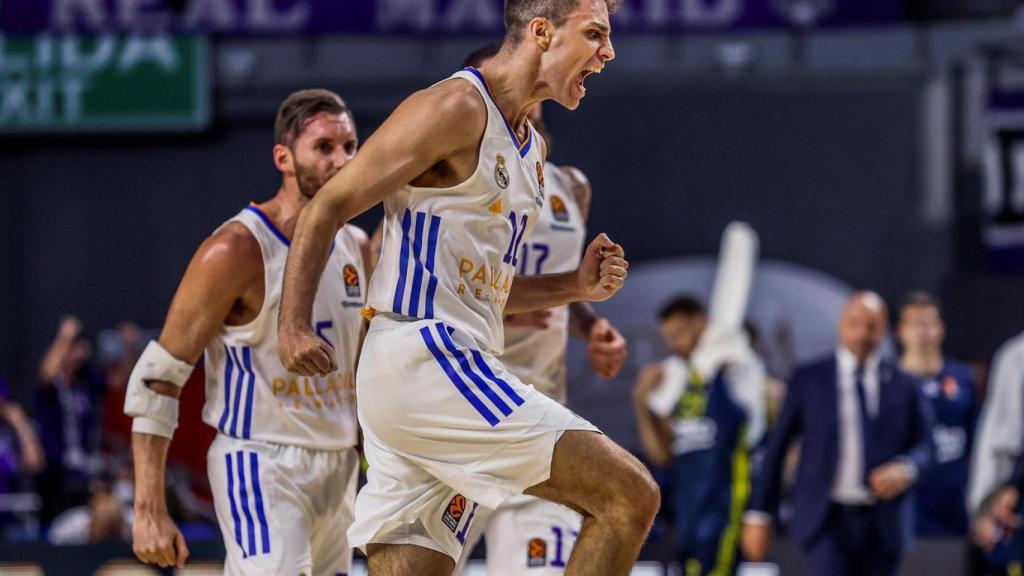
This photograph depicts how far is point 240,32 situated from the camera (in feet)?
48.2

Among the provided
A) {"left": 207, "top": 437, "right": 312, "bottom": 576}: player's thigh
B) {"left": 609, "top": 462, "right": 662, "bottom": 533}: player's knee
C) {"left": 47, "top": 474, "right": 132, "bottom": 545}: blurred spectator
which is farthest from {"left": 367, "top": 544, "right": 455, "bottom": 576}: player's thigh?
{"left": 47, "top": 474, "right": 132, "bottom": 545}: blurred spectator

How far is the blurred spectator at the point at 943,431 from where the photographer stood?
370 inches

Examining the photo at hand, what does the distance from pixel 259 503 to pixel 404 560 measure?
2.95ft

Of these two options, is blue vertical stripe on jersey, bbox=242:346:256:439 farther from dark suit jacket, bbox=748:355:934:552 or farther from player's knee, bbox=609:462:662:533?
dark suit jacket, bbox=748:355:934:552

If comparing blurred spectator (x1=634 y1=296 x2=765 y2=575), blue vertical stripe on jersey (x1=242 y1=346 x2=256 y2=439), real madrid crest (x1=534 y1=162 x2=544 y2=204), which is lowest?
blurred spectator (x1=634 y1=296 x2=765 y2=575)

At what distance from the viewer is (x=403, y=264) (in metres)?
3.60

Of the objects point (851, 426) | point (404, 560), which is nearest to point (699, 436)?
point (851, 426)

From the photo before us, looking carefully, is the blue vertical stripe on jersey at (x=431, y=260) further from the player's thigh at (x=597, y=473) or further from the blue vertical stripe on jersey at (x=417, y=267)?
the player's thigh at (x=597, y=473)

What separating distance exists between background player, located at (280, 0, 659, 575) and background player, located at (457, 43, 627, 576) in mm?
1000

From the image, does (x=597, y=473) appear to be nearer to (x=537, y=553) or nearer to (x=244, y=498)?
(x=244, y=498)

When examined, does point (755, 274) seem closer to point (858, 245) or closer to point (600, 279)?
point (858, 245)

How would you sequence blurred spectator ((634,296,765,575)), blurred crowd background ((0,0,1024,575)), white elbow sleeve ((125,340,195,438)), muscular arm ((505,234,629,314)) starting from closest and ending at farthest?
muscular arm ((505,234,629,314)) < white elbow sleeve ((125,340,195,438)) < blurred spectator ((634,296,765,575)) < blurred crowd background ((0,0,1024,575))

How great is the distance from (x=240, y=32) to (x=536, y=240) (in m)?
10.3

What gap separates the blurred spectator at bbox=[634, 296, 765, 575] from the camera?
29.6 ft
